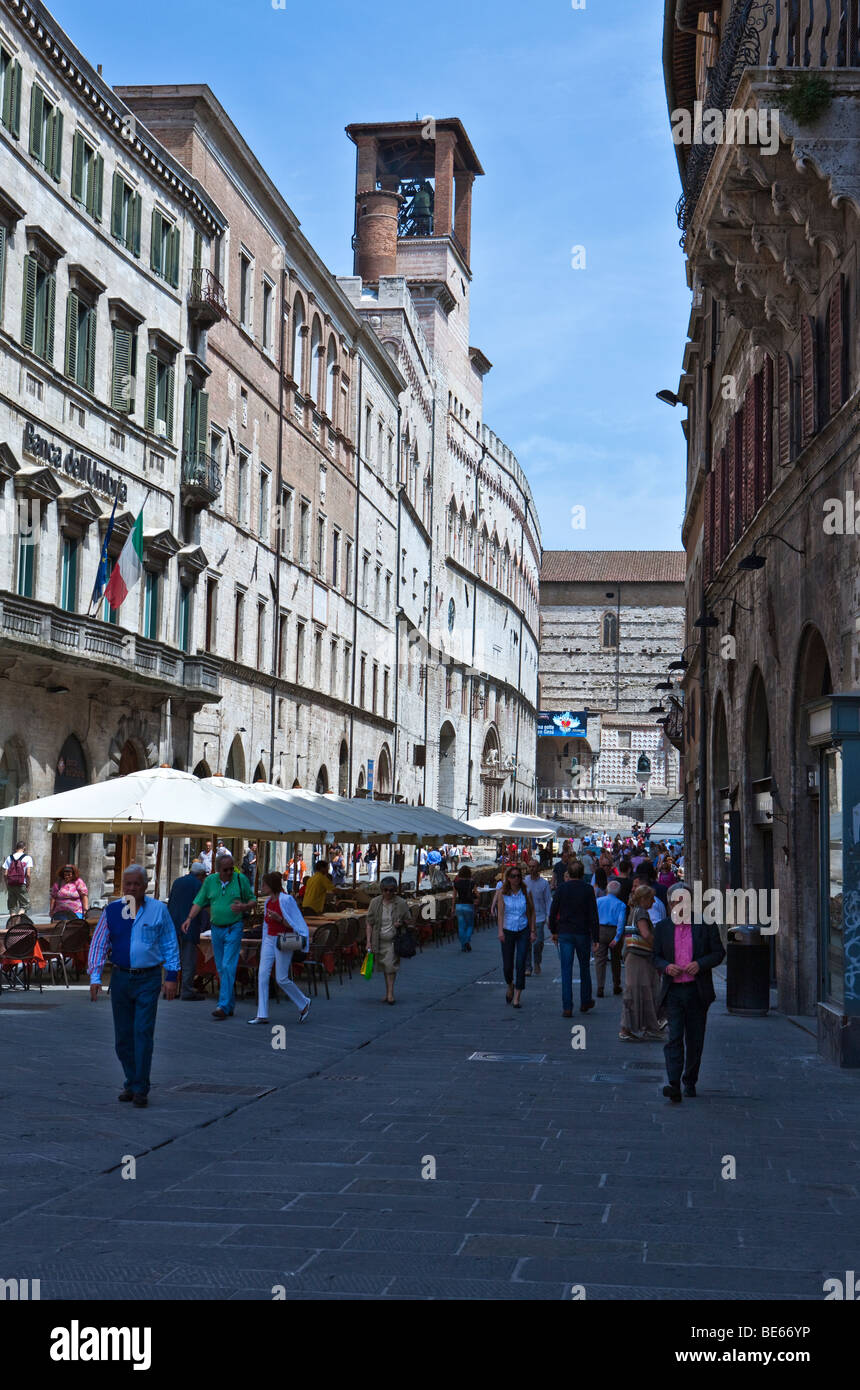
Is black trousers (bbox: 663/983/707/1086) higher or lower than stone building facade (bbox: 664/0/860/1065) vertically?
lower

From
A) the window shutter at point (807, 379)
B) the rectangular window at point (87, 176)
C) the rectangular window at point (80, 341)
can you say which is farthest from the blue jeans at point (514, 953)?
the rectangular window at point (87, 176)

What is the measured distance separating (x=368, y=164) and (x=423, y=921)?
5627 centimetres

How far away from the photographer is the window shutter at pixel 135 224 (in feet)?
111

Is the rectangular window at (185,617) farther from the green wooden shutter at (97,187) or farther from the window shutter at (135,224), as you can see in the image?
the green wooden shutter at (97,187)

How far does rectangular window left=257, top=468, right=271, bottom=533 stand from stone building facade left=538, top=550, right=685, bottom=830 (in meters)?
56.5

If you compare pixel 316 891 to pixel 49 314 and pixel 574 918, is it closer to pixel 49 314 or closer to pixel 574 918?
pixel 574 918

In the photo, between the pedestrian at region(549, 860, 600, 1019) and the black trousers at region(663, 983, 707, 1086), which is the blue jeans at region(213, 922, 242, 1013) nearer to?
the pedestrian at region(549, 860, 600, 1019)

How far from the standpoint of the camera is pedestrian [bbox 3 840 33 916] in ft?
88.5

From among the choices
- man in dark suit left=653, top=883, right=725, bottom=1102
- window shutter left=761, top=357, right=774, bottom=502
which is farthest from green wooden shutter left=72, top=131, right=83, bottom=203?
man in dark suit left=653, top=883, right=725, bottom=1102

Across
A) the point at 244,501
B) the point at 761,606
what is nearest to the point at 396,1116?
the point at 761,606

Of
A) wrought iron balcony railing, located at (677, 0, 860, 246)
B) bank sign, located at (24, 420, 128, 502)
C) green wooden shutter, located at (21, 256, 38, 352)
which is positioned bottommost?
bank sign, located at (24, 420, 128, 502)

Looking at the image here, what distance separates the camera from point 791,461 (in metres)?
17.2

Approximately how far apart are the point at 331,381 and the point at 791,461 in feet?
122

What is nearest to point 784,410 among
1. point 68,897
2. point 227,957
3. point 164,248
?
point 227,957
